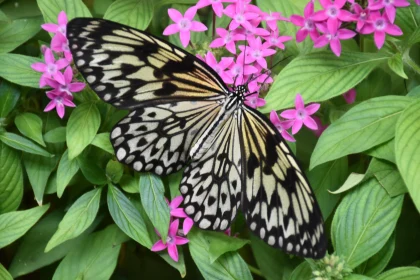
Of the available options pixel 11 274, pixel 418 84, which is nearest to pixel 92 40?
pixel 11 274

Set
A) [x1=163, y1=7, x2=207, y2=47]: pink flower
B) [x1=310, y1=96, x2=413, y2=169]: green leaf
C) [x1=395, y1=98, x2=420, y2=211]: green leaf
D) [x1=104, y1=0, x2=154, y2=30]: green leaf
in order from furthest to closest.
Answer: [x1=104, y1=0, x2=154, y2=30]: green leaf
[x1=163, y1=7, x2=207, y2=47]: pink flower
[x1=310, y1=96, x2=413, y2=169]: green leaf
[x1=395, y1=98, x2=420, y2=211]: green leaf

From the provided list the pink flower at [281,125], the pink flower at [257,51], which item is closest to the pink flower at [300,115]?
the pink flower at [281,125]

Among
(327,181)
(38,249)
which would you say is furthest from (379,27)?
(38,249)

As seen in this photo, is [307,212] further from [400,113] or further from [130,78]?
[130,78]

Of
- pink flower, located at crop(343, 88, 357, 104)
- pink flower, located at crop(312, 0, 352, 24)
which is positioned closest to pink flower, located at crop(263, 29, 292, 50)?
pink flower, located at crop(312, 0, 352, 24)

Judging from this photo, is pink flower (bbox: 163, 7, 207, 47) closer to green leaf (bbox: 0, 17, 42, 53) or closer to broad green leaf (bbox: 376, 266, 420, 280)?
green leaf (bbox: 0, 17, 42, 53)

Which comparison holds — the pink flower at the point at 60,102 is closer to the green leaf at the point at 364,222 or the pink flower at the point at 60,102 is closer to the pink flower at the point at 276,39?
the pink flower at the point at 276,39
